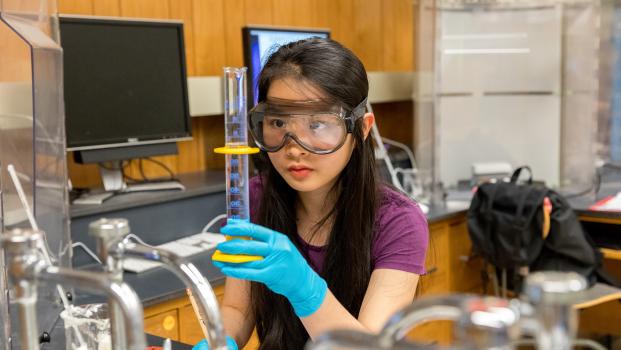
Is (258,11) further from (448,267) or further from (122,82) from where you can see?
(448,267)

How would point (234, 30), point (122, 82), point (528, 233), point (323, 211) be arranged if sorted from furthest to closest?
point (234, 30)
point (528, 233)
point (122, 82)
point (323, 211)

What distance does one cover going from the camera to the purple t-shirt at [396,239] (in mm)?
1564

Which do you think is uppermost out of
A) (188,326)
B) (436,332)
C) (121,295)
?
(121,295)

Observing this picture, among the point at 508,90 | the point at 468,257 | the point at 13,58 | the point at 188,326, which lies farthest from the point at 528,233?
the point at 13,58

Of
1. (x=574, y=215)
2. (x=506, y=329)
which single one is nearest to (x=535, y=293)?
(x=506, y=329)

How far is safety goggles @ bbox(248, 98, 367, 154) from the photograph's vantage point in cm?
144

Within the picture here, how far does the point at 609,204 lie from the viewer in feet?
10.8

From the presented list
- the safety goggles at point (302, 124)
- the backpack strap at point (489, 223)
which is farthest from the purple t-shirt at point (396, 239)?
the backpack strap at point (489, 223)

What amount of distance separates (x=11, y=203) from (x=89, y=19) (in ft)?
3.65

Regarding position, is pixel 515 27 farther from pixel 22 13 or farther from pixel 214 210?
pixel 22 13

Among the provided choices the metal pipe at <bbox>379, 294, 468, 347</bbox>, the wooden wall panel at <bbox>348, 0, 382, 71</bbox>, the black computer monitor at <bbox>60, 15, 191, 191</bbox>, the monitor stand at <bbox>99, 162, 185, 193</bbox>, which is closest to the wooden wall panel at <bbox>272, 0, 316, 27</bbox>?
the wooden wall panel at <bbox>348, 0, 382, 71</bbox>

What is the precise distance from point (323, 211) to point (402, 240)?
205mm

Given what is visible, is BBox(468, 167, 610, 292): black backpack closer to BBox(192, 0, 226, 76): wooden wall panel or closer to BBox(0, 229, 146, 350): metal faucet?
BBox(192, 0, 226, 76): wooden wall panel

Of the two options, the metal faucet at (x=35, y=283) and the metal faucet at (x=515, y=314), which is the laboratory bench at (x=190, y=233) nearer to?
the metal faucet at (x=35, y=283)
